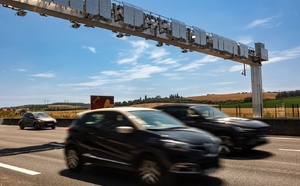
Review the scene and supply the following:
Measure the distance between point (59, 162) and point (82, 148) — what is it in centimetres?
244

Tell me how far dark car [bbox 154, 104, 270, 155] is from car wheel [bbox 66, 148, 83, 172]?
421 centimetres

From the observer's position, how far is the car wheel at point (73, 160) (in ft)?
27.0

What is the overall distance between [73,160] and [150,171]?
2.76 m

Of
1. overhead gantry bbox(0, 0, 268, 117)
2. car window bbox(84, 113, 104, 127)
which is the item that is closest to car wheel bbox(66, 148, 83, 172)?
car window bbox(84, 113, 104, 127)

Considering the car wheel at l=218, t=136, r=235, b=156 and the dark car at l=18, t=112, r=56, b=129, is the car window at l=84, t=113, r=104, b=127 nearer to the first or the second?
the car wheel at l=218, t=136, r=235, b=156

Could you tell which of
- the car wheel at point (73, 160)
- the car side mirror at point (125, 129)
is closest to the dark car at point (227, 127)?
the car wheel at point (73, 160)

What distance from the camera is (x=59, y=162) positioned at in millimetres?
10078

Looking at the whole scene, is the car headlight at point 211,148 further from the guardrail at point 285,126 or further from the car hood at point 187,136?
the guardrail at point 285,126

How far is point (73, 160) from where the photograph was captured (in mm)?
8375

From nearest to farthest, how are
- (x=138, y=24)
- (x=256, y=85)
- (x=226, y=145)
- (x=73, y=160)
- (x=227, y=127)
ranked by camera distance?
(x=73, y=160), (x=227, y=127), (x=226, y=145), (x=138, y=24), (x=256, y=85)

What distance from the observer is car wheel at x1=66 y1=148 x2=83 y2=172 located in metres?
8.22

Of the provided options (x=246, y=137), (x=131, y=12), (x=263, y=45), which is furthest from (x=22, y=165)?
(x=263, y=45)

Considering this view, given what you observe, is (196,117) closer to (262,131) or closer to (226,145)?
(226,145)

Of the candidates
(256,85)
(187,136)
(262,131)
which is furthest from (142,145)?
(256,85)
